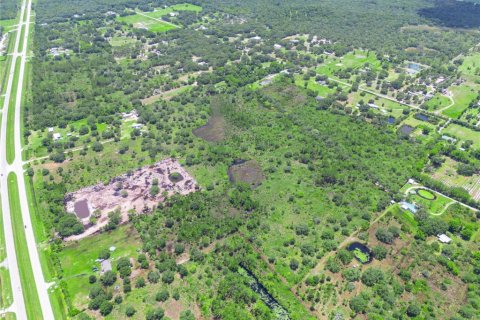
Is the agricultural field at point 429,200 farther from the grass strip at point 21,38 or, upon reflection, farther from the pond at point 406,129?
the grass strip at point 21,38

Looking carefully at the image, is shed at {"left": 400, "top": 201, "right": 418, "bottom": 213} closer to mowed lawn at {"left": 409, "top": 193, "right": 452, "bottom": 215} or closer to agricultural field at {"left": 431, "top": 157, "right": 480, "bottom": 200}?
mowed lawn at {"left": 409, "top": 193, "right": 452, "bottom": 215}

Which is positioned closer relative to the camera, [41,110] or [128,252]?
[128,252]

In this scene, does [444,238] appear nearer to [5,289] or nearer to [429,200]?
[429,200]

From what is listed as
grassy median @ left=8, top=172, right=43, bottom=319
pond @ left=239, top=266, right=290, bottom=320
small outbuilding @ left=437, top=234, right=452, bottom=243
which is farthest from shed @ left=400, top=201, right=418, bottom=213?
grassy median @ left=8, top=172, right=43, bottom=319

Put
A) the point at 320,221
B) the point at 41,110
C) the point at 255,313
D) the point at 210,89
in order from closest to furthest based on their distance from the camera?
the point at 255,313, the point at 320,221, the point at 41,110, the point at 210,89

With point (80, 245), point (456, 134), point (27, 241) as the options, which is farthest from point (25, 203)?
point (456, 134)

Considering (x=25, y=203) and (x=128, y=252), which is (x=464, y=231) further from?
(x=25, y=203)
